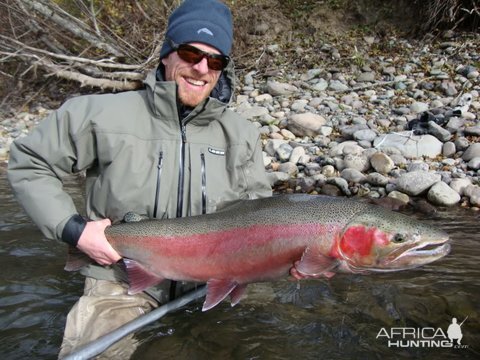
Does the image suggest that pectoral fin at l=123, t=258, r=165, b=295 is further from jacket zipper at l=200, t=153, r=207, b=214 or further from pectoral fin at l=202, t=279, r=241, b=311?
jacket zipper at l=200, t=153, r=207, b=214

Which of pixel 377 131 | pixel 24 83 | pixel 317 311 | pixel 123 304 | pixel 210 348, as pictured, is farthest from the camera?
pixel 24 83

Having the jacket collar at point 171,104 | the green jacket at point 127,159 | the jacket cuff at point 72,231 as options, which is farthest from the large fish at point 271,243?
the jacket collar at point 171,104

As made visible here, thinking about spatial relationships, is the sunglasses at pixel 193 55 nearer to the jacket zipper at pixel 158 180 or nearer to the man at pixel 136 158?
the man at pixel 136 158

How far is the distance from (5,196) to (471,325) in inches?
249

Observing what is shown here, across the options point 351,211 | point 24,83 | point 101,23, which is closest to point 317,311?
point 351,211

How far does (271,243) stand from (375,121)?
21.2 feet

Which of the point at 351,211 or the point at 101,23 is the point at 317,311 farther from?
the point at 101,23

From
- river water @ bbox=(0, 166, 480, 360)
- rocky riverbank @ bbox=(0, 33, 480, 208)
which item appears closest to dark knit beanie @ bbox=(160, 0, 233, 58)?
river water @ bbox=(0, 166, 480, 360)

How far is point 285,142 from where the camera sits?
8.07 metres

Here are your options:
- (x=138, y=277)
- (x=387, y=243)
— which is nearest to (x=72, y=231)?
(x=138, y=277)

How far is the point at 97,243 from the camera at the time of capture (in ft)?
8.80

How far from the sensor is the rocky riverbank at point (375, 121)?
6.59 metres

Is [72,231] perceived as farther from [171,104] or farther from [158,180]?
[171,104]

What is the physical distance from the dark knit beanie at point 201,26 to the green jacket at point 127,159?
33cm
